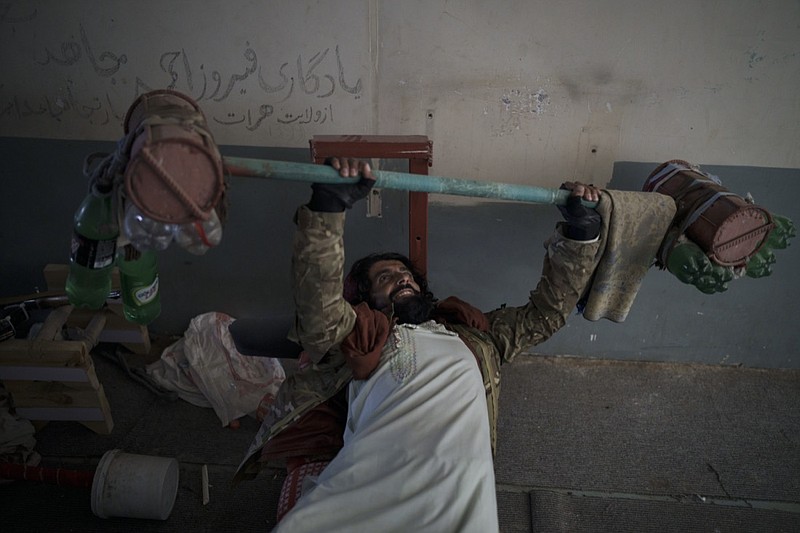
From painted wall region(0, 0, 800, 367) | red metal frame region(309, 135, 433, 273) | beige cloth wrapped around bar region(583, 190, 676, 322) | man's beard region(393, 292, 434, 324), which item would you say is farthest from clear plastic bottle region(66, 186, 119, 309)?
beige cloth wrapped around bar region(583, 190, 676, 322)

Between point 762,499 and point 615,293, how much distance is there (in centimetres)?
107

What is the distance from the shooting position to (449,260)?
2461 mm

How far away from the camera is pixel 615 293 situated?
174 centimetres

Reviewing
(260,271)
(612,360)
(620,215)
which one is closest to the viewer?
(620,215)

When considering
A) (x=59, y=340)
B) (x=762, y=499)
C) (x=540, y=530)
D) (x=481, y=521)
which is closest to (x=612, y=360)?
(x=762, y=499)

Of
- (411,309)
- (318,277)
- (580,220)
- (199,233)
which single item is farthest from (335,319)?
(580,220)

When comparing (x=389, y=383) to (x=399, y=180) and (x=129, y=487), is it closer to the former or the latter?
(x=399, y=180)

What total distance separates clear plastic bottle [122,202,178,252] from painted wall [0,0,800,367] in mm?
1065

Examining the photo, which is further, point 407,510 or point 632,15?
point 632,15

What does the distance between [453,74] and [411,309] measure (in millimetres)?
927

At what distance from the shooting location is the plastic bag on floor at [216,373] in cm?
230

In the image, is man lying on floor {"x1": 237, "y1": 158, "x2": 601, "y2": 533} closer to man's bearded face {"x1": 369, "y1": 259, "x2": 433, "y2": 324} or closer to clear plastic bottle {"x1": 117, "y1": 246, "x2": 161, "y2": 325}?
man's bearded face {"x1": 369, "y1": 259, "x2": 433, "y2": 324}

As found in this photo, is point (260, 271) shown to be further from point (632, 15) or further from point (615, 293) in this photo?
point (632, 15)

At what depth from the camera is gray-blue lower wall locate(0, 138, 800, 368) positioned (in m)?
2.28
